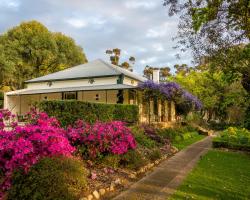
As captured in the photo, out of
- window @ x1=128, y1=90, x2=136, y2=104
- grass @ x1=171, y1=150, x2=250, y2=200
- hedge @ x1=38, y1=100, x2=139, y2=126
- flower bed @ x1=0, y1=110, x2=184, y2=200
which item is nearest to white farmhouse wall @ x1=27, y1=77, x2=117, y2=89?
window @ x1=128, y1=90, x2=136, y2=104

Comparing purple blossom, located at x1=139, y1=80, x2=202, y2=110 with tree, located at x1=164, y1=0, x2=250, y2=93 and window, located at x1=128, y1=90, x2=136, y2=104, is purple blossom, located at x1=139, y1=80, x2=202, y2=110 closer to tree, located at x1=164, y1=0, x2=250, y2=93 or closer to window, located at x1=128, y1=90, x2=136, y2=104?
window, located at x1=128, y1=90, x2=136, y2=104

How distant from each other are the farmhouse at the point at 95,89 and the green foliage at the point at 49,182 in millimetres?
17945

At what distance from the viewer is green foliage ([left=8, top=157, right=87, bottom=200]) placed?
18.7 feet

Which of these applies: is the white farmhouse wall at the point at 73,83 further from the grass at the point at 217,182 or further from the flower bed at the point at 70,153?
the flower bed at the point at 70,153

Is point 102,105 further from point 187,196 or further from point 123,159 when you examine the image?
point 187,196

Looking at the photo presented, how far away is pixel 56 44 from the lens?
1841 inches

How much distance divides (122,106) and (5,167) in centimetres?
1390

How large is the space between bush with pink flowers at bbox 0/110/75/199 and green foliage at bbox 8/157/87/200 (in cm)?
23

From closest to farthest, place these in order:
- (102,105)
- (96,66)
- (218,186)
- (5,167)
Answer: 1. (5,167)
2. (218,186)
3. (102,105)
4. (96,66)

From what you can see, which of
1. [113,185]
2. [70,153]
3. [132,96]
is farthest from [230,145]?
[132,96]

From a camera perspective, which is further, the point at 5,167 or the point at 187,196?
the point at 187,196

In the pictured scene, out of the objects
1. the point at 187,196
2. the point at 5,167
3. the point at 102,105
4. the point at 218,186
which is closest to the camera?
the point at 5,167

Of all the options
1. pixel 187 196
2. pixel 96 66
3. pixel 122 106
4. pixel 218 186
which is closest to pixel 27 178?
pixel 187 196

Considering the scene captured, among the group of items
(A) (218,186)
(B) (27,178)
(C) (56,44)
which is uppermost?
(C) (56,44)
